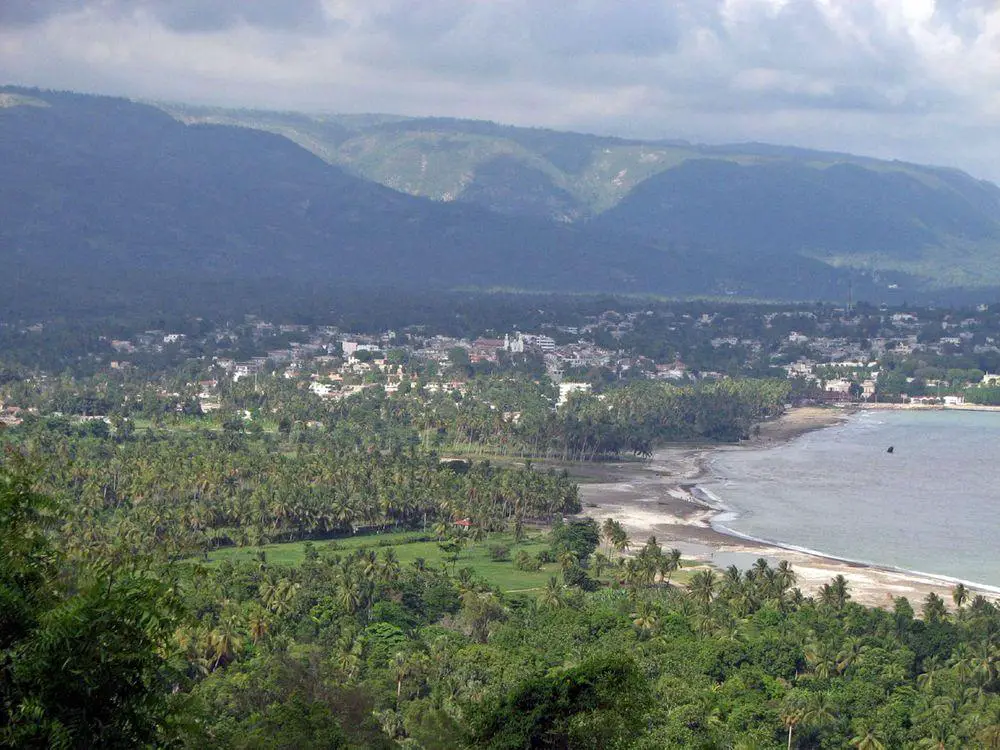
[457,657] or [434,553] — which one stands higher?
[457,657]

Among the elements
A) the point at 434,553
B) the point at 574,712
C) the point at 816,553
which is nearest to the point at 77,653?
the point at 574,712

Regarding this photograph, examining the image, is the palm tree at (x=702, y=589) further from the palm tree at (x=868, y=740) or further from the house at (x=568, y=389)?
the house at (x=568, y=389)

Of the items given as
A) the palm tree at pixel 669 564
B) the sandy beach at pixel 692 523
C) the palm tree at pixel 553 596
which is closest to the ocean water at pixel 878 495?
the sandy beach at pixel 692 523

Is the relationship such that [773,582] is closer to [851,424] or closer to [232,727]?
[232,727]

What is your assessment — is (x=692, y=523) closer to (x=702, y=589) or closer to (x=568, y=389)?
(x=702, y=589)

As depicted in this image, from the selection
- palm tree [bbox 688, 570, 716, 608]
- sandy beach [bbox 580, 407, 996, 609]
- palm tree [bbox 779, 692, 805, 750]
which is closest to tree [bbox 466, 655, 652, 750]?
palm tree [bbox 779, 692, 805, 750]

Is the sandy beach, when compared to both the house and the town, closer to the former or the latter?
the town
